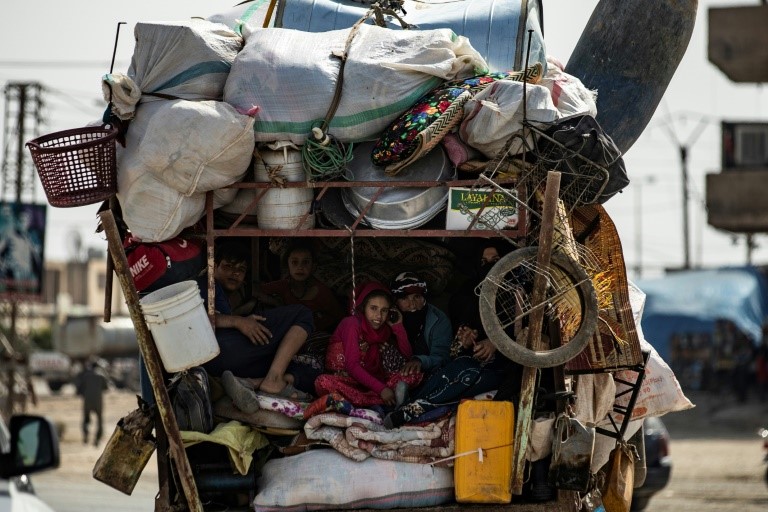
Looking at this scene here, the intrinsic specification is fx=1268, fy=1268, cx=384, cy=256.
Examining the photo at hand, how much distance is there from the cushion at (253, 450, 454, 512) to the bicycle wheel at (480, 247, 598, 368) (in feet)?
2.06

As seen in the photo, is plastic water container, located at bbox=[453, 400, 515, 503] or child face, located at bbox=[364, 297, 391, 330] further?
child face, located at bbox=[364, 297, 391, 330]

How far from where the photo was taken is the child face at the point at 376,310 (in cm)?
613

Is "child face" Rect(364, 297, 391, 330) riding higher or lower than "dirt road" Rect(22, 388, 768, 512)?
higher

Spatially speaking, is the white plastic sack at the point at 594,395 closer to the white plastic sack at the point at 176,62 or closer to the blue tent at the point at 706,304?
the white plastic sack at the point at 176,62

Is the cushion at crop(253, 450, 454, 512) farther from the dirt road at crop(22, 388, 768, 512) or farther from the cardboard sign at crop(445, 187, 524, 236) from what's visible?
the dirt road at crop(22, 388, 768, 512)

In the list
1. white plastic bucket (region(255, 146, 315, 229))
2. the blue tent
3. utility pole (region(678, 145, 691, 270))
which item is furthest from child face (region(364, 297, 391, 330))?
utility pole (region(678, 145, 691, 270))

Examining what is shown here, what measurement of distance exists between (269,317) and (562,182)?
1.57 m

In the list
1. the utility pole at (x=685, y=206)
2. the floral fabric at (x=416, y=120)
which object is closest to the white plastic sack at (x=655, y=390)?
the floral fabric at (x=416, y=120)

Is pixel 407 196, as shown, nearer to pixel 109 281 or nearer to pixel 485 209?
pixel 485 209

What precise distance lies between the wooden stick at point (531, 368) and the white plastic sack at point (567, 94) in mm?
769

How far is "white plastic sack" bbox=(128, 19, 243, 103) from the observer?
5637mm

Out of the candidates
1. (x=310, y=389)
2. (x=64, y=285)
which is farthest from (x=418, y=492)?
(x=64, y=285)

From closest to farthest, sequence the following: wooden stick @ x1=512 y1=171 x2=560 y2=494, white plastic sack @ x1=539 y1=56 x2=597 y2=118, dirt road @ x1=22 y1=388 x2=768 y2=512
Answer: wooden stick @ x1=512 y1=171 x2=560 y2=494, white plastic sack @ x1=539 y1=56 x2=597 y2=118, dirt road @ x1=22 y1=388 x2=768 y2=512

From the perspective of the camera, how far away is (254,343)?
19.5 feet
